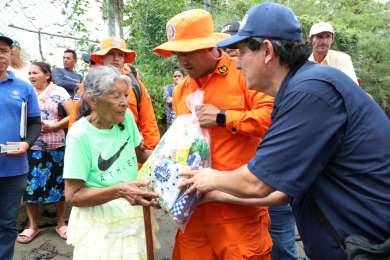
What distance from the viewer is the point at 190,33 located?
251cm

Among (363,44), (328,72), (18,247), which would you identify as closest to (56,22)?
(18,247)

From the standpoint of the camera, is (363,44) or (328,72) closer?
(328,72)

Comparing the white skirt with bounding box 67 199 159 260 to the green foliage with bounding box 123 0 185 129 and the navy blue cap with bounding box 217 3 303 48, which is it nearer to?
the navy blue cap with bounding box 217 3 303 48

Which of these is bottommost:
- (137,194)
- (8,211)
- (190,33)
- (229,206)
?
(8,211)

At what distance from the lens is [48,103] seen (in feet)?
15.9

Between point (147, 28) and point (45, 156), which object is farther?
point (147, 28)

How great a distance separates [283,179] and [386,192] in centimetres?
40

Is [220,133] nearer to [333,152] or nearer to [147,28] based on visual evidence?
[333,152]

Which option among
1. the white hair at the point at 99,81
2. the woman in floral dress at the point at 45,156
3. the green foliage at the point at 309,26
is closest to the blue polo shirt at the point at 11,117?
the woman in floral dress at the point at 45,156

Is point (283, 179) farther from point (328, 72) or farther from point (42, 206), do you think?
point (42, 206)

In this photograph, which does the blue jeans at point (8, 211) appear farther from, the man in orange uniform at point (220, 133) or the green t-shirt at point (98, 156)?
the man in orange uniform at point (220, 133)

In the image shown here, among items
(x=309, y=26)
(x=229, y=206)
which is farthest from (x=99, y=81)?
(x=309, y=26)

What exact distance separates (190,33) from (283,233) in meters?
1.77

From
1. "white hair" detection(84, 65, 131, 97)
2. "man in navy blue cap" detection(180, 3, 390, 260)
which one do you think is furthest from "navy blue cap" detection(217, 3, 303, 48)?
"white hair" detection(84, 65, 131, 97)
